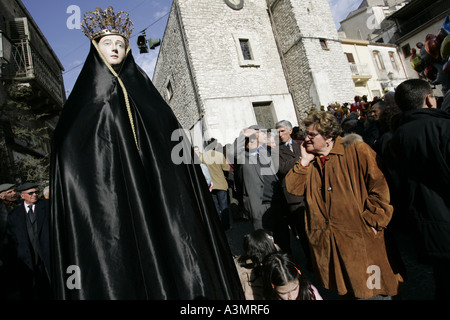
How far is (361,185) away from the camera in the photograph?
2002mm

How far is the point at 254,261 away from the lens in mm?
2727

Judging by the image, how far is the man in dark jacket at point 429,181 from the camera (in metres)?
1.66

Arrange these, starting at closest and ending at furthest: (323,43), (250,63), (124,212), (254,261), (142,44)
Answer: (124,212) < (254,261) < (142,44) < (250,63) < (323,43)

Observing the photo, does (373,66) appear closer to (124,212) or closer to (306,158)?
(306,158)

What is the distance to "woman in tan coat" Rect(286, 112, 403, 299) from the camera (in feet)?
6.17

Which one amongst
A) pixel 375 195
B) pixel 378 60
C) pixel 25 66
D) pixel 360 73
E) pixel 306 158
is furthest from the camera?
pixel 378 60

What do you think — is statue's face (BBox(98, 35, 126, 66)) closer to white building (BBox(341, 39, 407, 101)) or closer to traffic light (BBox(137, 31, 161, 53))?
traffic light (BBox(137, 31, 161, 53))

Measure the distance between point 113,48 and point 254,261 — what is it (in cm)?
224

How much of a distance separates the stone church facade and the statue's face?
12.3 m

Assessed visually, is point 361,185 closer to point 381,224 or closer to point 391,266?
point 381,224

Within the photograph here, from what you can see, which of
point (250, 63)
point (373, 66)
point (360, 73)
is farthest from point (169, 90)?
point (373, 66)

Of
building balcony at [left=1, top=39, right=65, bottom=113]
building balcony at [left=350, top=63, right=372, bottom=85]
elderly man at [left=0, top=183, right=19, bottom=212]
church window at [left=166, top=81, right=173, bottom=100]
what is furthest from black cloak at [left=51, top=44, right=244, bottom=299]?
building balcony at [left=350, top=63, right=372, bottom=85]

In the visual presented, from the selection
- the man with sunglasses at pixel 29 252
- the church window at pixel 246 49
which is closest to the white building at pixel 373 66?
the church window at pixel 246 49
